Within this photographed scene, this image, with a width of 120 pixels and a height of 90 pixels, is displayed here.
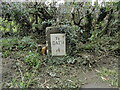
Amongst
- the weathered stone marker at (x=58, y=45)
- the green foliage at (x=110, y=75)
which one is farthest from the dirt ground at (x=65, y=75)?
the weathered stone marker at (x=58, y=45)

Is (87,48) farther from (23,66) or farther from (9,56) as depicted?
(9,56)

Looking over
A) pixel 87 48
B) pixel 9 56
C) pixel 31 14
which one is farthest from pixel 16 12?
pixel 87 48

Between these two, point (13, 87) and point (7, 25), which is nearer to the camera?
point (13, 87)

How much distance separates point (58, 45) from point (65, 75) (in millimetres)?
710

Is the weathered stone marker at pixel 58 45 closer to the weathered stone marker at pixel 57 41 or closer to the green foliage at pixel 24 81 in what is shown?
the weathered stone marker at pixel 57 41

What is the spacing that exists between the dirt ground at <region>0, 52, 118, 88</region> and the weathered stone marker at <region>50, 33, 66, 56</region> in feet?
1.15

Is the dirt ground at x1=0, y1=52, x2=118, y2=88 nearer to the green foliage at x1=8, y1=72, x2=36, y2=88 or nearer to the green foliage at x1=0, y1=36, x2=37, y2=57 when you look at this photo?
the green foliage at x1=8, y1=72, x2=36, y2=88

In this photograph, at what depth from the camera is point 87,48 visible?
3.05m

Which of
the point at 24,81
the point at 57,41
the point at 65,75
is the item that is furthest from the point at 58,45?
the point at 24,81

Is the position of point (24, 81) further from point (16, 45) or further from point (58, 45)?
point (16, 45)

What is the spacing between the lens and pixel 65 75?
223 centimetres

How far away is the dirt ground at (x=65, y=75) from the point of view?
198cm

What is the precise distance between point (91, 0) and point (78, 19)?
719 millimetres

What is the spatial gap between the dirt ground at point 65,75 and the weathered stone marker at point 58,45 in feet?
1.15
